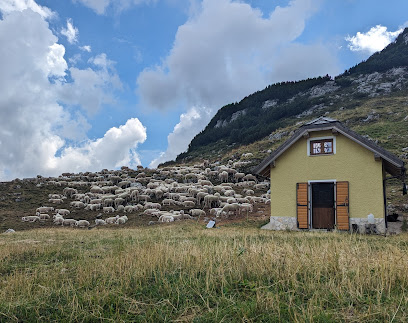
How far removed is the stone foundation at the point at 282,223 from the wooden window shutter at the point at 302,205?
0.39 meters

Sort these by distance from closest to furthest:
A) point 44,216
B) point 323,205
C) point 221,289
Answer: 1. point 221,289
2. point 323,205
3. point 44,216

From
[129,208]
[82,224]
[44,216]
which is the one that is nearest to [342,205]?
[129,208]

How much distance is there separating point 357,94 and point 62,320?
83.8 metres

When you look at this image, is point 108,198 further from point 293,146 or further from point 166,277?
point 166,277

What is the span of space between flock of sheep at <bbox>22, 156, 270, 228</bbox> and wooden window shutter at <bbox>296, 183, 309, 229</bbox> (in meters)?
7.10

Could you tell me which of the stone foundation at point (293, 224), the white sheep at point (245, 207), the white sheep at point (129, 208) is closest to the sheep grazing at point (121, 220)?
the white sheep at point (129, 208)

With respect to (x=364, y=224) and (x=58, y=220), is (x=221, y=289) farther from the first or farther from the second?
(x=58, y=220)

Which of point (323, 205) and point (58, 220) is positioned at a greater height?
point (323, 205)

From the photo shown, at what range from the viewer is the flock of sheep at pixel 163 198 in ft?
89.0

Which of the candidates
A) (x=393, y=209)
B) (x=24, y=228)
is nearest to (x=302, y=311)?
(x=393, y=209)

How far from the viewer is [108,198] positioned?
33094mm

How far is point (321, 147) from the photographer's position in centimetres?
1919

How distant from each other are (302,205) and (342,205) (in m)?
2.26

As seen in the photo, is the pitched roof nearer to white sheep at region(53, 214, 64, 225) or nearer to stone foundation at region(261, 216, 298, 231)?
stone foundation at region(261, 216, 298, 231)
